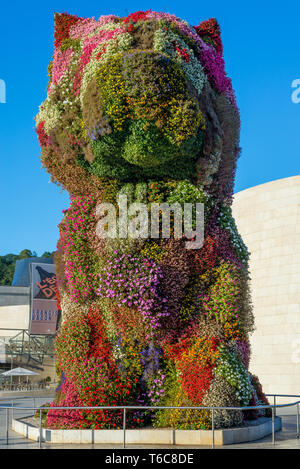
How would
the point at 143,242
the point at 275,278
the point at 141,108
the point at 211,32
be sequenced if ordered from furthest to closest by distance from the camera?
the point at 275,278 < the point at 211,32 < the point at 143,242 < the point at 141,108

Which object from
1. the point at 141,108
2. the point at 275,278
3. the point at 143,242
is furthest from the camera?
the point at 275,278

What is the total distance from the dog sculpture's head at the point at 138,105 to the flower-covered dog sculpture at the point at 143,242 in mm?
35

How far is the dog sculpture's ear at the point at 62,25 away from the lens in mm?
15539

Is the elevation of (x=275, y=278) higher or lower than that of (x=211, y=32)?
lower

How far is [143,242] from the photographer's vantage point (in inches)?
547

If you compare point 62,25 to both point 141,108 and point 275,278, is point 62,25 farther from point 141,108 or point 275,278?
point 275,278

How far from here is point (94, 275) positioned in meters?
14.4

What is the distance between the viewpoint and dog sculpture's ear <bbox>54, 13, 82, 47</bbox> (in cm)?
1554

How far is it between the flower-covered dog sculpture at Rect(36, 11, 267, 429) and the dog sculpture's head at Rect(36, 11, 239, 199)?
0.03 meters

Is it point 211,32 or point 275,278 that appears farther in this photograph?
point 275,278

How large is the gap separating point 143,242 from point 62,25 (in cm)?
685

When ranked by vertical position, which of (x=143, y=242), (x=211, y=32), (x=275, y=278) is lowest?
(x=143, y=242)

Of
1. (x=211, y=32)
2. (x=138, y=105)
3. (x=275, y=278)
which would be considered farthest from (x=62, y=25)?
(x=275, y=278)

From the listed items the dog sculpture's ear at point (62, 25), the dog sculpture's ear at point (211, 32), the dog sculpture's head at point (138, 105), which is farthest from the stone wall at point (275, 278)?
the dog sculpture's ear at point (62, 25)
